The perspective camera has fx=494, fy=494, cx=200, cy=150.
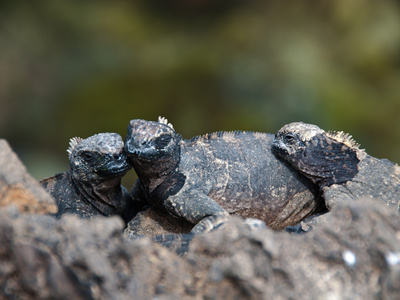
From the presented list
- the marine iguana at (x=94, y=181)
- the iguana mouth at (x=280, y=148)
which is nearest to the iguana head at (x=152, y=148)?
the marine iguana at (x=94, y=181)

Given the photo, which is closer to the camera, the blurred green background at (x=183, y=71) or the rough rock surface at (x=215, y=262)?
the rough rock surface at (x=215, y=262)

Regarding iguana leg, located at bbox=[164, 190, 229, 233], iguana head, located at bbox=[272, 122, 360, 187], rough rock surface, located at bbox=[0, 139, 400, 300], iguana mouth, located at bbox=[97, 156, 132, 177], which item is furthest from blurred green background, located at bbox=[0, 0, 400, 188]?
rough rock surface, located at bbox=[0, 139, 400, 300]

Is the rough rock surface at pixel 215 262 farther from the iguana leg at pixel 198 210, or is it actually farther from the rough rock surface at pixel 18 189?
the iguana leg at pixel 198 210

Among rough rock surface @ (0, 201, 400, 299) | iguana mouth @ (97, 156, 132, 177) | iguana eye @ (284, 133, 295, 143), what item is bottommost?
rough rock surface @ (0, 201, 400, 299)

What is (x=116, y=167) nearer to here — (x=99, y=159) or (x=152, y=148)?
(x=99, y=159)

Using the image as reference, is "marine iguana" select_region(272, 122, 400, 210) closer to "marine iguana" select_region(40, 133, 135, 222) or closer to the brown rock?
the brown rock
